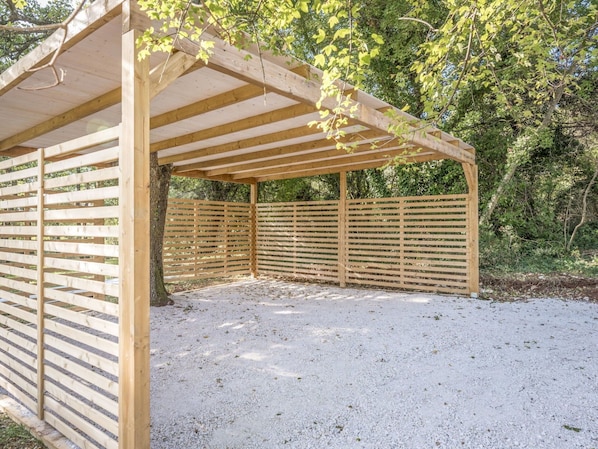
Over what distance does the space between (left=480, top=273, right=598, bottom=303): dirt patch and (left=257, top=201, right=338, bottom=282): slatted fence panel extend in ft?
9.25

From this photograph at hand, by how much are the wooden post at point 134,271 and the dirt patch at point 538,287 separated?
563 centimetres

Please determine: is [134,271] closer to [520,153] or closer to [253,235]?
[253,235]

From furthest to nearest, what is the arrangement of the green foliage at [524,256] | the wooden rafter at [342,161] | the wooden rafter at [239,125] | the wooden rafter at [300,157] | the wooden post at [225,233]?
the wooden post at [225,233]
the green foliage at [524,256]
the wooden rafter at [342,161]
the wooden rafter at [300,157]
the wooden rafter at [239,125]

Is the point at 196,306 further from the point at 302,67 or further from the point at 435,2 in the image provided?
the point at 435,2

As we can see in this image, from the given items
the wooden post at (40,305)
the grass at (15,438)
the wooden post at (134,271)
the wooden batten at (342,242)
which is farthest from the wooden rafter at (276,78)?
the wooden batten at (342,242)

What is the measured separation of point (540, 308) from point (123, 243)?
553 cm

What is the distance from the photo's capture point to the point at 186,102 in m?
3.34

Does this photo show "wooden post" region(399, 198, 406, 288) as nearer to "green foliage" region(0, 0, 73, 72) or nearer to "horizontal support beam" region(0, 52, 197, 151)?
"horizontal support beam" region(0, 52, 197, 151)

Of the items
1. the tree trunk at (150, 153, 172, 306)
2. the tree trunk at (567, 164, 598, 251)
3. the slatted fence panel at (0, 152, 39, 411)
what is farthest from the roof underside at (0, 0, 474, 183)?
the tree trunk at (567, 164, 598, 251)

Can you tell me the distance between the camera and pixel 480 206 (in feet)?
25.6

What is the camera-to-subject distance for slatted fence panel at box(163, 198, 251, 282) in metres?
7.04

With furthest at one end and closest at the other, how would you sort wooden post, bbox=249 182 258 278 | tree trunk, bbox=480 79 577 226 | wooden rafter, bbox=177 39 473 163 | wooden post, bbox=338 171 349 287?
wooden post, bbox=249 182 258 278 → wooden post, bbox=338 171 349 287 → tree trunk, bbox=480 79 577 226 → wooden rafter, bbox=177 39 473 163

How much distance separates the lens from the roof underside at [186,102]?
217cm

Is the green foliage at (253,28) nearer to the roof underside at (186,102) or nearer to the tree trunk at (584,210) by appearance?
the roof underside at (186,102)
